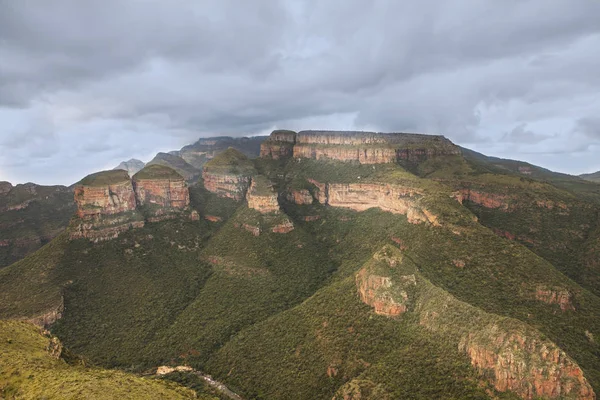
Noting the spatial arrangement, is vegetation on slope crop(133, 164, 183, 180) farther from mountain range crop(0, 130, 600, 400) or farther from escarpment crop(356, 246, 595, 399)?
escarpment crop(356, 246, 595, 399)

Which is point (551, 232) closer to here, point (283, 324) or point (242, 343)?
point (283, 324)

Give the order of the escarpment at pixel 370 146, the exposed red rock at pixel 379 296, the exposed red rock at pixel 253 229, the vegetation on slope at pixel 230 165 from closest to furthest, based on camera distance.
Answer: the exposed red rock at pixel 379 296 → the exposed red rock at pixel 253 229 → the escarpment at pixel 370 146 → the vegetation on slope at pixel 230 165

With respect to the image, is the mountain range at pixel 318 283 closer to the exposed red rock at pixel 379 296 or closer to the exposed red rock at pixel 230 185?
the exposed red rock at pixel 379 296

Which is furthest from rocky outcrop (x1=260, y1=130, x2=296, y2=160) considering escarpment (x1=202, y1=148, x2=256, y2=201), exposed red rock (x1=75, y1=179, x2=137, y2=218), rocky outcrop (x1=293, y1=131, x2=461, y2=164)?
exposed red rock (x1=75, y1=179, x2=137, y2=218)

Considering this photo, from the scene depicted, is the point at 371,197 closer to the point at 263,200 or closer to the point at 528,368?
the point at 263,200

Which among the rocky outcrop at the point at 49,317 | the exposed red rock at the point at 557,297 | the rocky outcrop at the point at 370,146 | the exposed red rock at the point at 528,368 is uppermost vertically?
the rocky outcrop at the point at 370,146

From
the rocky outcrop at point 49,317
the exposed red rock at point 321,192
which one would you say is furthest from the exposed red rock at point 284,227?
the rocky outcrop at point 49,317

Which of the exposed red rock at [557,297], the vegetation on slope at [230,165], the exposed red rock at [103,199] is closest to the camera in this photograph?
the exposed red rock at [557,297]

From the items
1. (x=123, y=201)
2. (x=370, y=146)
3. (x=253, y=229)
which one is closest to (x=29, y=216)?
(x=123, y=201)
